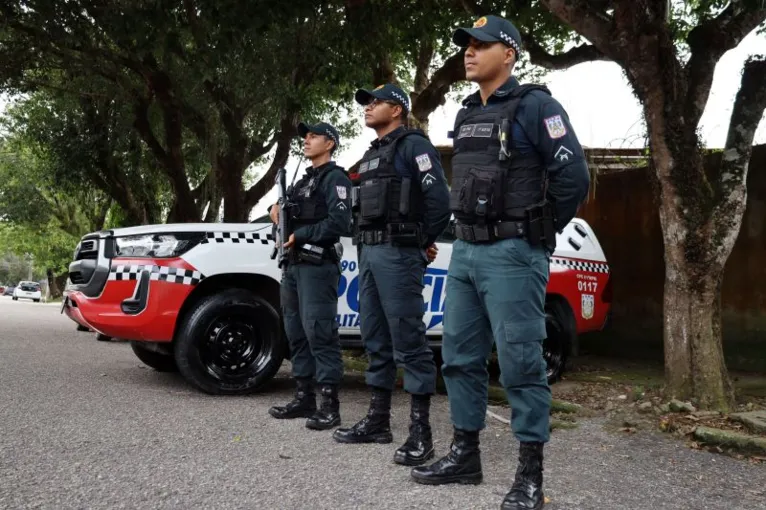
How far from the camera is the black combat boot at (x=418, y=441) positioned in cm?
346

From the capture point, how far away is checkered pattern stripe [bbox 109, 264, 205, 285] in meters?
5.02

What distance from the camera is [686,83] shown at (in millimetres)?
5207

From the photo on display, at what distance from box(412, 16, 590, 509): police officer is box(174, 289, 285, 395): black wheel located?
2299mm

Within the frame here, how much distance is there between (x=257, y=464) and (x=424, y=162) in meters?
1.81

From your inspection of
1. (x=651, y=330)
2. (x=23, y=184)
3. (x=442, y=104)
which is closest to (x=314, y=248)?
(x=651, y=330)

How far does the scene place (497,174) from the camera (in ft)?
9.92

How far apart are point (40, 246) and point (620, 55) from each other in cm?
3892

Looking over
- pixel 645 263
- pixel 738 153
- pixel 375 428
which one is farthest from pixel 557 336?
pixel 375 428

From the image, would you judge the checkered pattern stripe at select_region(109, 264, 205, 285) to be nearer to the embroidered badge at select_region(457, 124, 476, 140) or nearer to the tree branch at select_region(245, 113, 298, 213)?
the embroidered badge at select_region(457, 124, 476, 140)

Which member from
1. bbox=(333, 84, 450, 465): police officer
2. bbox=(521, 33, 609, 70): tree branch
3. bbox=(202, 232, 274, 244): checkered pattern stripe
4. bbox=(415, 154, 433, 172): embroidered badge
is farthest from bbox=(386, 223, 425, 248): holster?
bbox=(521, 33, 609, 70): tree branch

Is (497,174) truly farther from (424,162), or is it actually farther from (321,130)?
(321,130)

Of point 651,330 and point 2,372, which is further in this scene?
point 651,330

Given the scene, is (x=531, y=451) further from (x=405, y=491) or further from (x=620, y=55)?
(x=620, y=55)

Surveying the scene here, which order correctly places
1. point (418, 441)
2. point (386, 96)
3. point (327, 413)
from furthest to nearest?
point (327, 413) < point (386, 96) < point (418, 441)
